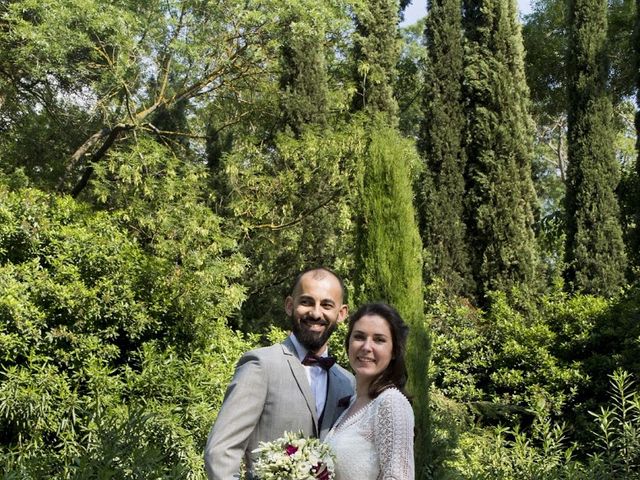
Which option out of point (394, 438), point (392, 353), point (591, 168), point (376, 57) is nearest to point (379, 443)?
point (394, 438)

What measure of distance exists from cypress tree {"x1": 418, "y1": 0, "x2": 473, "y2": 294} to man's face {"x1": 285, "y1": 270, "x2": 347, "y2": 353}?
31.3 feet

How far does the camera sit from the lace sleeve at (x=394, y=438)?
218 cm

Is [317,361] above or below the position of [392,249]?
below

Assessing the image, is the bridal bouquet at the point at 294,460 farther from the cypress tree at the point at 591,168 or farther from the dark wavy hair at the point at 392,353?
the cypress tree at the point at 591,168

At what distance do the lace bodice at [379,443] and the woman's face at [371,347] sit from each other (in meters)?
0.10

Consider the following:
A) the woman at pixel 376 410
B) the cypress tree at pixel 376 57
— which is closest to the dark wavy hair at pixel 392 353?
the woman at pixel 376 410

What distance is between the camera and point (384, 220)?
7.40 m

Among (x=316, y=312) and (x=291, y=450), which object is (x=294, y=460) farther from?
(x=316, y=312)

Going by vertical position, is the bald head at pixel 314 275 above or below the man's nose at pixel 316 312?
above

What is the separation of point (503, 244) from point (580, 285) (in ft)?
5.01

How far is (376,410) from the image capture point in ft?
7.45

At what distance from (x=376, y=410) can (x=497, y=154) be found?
1129 centimetres

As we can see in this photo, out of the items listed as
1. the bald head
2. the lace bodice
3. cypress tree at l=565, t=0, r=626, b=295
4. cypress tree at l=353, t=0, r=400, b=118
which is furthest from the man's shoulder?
cypress tree at l=565, t=0, r=626, b=295

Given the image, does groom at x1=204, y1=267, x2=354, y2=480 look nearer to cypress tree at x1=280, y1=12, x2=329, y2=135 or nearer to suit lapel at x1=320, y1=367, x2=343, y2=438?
suit lapel at x1=320, y1=367, x2=343, y2=438
